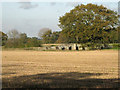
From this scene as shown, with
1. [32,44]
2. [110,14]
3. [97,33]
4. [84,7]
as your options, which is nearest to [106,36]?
[97,33]

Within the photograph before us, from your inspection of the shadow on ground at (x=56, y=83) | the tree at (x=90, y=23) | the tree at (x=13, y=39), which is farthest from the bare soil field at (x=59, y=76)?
the tree at (x=13, y=39)

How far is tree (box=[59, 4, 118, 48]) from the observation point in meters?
60.2

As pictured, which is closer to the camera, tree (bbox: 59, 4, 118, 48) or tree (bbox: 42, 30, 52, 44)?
tree (bbox: 59, 4, 118, 48)

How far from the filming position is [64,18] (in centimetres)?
6356

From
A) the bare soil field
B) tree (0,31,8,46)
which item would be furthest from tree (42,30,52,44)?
the bare soil field

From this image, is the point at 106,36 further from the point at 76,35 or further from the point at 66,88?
A: the point at 66,88

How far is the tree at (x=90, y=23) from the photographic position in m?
60.2

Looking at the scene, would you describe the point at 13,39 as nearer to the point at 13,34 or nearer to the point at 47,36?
the point at 13,34

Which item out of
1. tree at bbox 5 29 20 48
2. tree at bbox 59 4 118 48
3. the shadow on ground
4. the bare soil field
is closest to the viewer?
the shadow on ground

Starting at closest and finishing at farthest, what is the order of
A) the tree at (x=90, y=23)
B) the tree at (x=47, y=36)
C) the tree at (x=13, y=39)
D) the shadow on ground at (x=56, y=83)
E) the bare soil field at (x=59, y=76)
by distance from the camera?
the shadow on ground at (x=56, y=83) → the bare soil field at (x=59, y=76) → the tree at (x=90, y=23) → the tree at (x=13, y=39) → the tree at (x=47, y=36)

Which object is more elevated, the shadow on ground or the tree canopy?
the tree canopy

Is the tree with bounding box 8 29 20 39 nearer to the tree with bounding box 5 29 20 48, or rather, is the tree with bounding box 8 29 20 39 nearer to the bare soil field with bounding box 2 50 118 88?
the tree with bounding box 5 29 20 48

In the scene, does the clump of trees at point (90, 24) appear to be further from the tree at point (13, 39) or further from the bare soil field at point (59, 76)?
the bare soil field at point (59, 76)

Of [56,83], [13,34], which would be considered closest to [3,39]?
[13,34]
